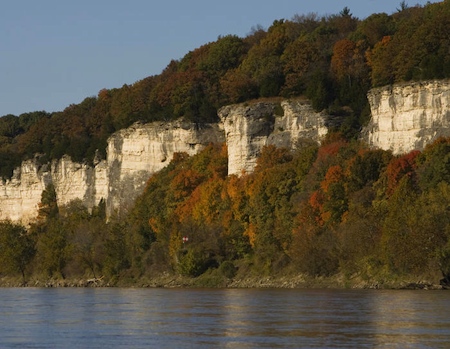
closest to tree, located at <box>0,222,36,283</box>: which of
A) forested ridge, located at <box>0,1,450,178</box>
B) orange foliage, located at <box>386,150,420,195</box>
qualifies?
forested ridge, located at <box>0,1,450,178</box>

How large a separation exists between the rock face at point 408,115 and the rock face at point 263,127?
7332mm

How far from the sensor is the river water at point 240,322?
39.6m

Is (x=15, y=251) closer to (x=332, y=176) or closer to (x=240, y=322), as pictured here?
(x=332, y=176)

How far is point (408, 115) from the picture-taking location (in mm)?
92062

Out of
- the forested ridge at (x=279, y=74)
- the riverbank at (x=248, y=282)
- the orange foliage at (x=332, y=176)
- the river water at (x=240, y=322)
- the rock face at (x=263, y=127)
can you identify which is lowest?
the riverbank at (x=248, y=282)

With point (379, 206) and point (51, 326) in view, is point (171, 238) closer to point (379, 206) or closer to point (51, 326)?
point (379, 206)

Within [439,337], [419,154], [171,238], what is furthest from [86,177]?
[439,337]

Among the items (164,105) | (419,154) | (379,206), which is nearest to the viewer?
(379,206)

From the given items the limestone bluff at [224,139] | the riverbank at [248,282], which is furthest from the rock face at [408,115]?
the riverbank at [248,282]

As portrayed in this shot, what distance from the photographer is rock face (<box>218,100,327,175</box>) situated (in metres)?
103

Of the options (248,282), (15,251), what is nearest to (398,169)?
(248,282)

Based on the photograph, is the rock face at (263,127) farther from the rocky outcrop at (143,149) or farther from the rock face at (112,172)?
the rock face at (112,172)

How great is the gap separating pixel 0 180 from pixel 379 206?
240ft

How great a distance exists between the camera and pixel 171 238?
323 ft
